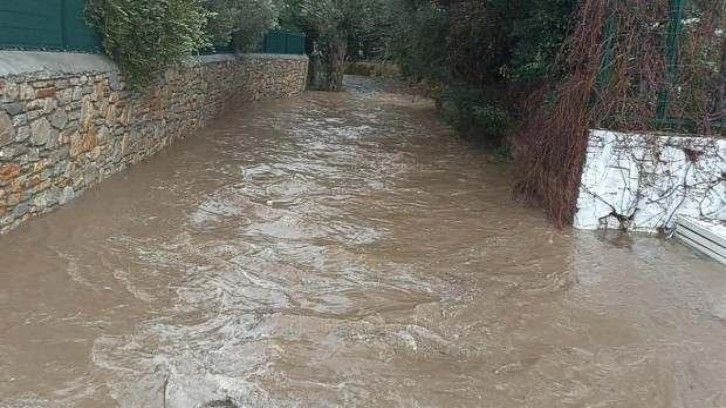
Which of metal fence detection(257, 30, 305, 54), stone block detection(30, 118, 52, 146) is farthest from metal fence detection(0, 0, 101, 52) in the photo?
metal fence detection(257, 30, 305, 54)

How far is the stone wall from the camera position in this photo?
5.44m

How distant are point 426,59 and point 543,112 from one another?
4.89 metres

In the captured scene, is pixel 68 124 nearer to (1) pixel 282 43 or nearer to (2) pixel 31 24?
(2) pixel 31 24

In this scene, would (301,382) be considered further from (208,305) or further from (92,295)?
(92,295)

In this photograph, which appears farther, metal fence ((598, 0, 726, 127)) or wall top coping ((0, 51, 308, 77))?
metal fence ((598, 0, 726, 127))

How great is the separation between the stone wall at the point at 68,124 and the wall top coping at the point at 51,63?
0.04 feet

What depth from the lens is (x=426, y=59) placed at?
12.4 metres

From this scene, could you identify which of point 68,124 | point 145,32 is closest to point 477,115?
point 145,32

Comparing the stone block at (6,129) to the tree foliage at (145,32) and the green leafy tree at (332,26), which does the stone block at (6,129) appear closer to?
the tree foliage at (145,32)

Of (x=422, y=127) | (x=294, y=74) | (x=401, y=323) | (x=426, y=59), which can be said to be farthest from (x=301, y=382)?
(x=294, y=74)

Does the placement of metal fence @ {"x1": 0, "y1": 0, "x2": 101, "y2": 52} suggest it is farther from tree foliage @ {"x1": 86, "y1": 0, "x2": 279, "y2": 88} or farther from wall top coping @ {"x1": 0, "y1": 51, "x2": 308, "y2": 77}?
tree foliage @ {"x1": 86, "y1": 0, "x2": 279, "y2": 88}

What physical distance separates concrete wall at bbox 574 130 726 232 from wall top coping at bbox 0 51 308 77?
525 cm

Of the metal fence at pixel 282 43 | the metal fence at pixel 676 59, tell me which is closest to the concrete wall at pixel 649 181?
the metal fence at pixel 676 59

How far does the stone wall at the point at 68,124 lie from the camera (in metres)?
5.44
